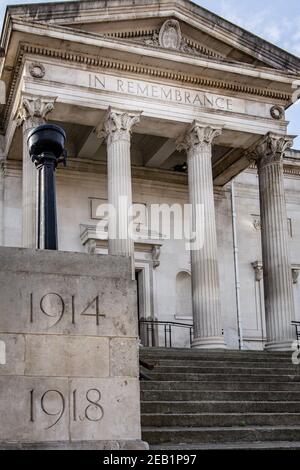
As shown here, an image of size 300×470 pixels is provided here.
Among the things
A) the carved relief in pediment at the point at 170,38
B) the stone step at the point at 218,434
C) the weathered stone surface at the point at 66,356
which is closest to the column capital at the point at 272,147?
the carved relief in pediment at the point at 170,38

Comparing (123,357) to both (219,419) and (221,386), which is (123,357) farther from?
(221,386)

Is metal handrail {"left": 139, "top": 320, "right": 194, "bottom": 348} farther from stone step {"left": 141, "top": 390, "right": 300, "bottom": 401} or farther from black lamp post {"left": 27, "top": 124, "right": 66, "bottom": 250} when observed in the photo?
black lamp post {"left": 27, "top": 124, "right": 66, "bottom": 250}

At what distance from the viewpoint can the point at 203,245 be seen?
21.2 meters

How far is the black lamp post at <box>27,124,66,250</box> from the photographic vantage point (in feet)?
25.1

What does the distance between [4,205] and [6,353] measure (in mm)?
17923

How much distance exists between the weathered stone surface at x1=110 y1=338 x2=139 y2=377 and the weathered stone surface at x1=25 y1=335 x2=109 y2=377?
0.06 metres

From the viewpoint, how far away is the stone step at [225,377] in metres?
13.8

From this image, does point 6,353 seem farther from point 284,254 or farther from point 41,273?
point 284,254

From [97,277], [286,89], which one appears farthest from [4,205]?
[97,277]

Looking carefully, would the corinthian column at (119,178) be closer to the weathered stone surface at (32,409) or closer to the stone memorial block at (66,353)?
the stone memorial block at (66,353)

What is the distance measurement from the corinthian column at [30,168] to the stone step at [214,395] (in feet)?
27.4

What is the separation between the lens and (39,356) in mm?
6645

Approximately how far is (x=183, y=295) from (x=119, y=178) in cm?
772
